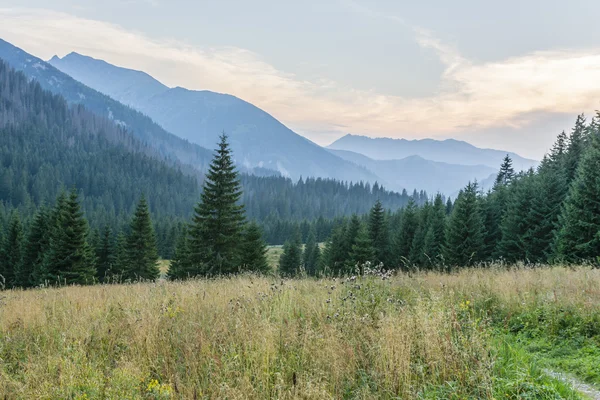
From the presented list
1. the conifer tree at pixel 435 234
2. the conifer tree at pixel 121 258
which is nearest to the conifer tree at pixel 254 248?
the conifer tree at pixel 121 258

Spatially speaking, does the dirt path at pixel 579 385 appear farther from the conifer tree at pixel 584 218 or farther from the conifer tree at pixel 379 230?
the conifer tree at pixel 379 230

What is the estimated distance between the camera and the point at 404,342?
4379 millimetres

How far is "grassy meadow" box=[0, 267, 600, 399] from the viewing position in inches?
152

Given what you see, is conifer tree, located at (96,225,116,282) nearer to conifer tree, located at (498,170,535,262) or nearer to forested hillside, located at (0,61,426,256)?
conifer tree, located at (498,170,535,262)

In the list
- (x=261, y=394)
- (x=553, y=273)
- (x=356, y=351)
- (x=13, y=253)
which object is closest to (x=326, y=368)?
(x=356, y=351)

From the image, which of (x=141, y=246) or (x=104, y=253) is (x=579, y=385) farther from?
(x=104, y=253)

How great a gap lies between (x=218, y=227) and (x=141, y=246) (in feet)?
45.7

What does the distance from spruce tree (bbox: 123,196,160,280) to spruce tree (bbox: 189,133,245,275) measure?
10428 millimetres

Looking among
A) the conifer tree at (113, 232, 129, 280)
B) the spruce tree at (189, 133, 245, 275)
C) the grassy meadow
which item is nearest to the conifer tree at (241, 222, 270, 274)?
the spruce tree at (189, 133, 245, 275)

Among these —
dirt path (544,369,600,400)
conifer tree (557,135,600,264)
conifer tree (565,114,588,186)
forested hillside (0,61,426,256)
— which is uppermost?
conifer tree (565,114,588,186)

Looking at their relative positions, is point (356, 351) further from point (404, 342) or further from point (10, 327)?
point (10, 327)

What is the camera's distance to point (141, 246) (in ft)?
129

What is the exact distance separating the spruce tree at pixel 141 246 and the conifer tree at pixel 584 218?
38856mm

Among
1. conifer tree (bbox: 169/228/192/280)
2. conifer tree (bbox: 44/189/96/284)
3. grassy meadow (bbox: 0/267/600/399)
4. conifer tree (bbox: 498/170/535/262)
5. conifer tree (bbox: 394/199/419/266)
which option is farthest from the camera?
conifer tree (bbox: 394/199/419/266)
